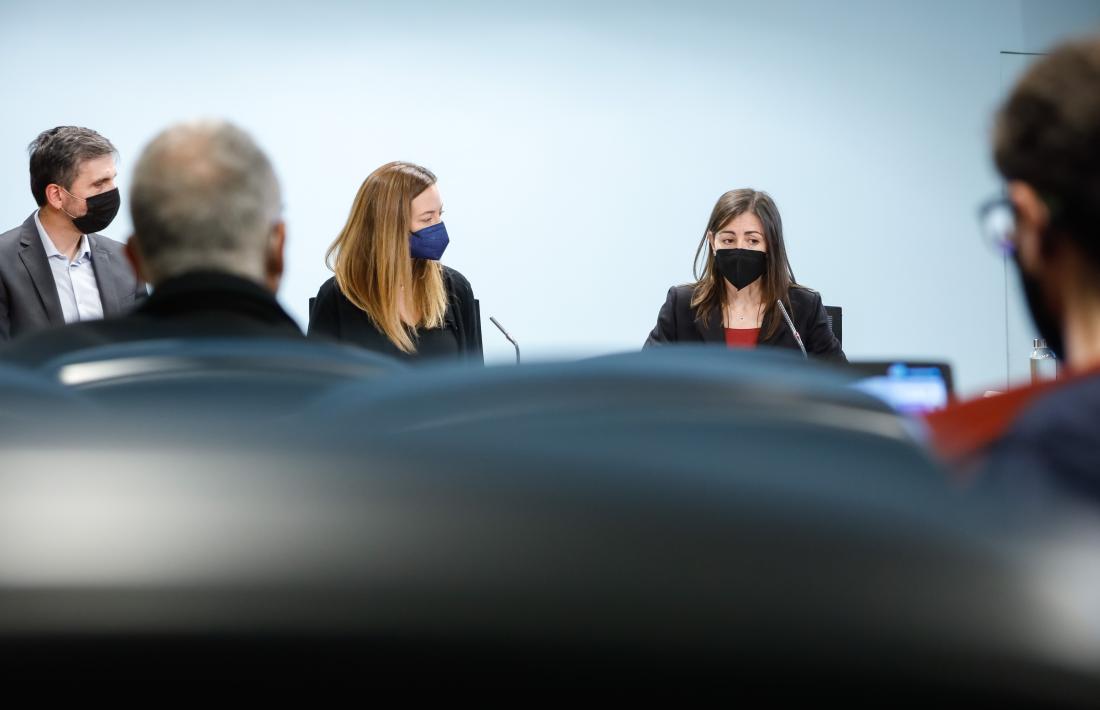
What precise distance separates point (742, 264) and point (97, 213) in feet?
6.78

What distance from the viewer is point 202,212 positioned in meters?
1.28

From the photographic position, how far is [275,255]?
4.59 feet

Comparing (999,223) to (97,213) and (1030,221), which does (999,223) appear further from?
(97,213)

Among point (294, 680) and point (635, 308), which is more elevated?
point (294, 680)

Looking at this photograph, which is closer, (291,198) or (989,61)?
(291,198)

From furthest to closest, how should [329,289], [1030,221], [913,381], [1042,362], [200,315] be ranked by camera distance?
1. [1042,362]
2. [329,289]
3. [913,381]
4. [200,315]
5. [1030,221]

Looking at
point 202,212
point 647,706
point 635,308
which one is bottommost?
point 635,308

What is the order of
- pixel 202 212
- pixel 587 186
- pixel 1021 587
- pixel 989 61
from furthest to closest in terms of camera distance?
pixel 989 61 < pixel 587 186 < pixel 202 212 < pixel 1021 587

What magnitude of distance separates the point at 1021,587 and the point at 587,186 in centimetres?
592

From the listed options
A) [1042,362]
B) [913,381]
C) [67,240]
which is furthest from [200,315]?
[1042,362]

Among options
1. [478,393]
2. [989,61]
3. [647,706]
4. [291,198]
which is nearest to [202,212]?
[478,393]

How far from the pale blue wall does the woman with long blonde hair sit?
6.90 feet

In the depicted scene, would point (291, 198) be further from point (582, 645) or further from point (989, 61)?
point (582, 645)

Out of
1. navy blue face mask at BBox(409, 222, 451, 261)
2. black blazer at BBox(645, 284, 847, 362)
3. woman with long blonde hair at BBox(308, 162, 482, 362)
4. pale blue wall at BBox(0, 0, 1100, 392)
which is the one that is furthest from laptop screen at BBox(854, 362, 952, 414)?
pale blue wall at BBox(0, 0, 1100, 392)
